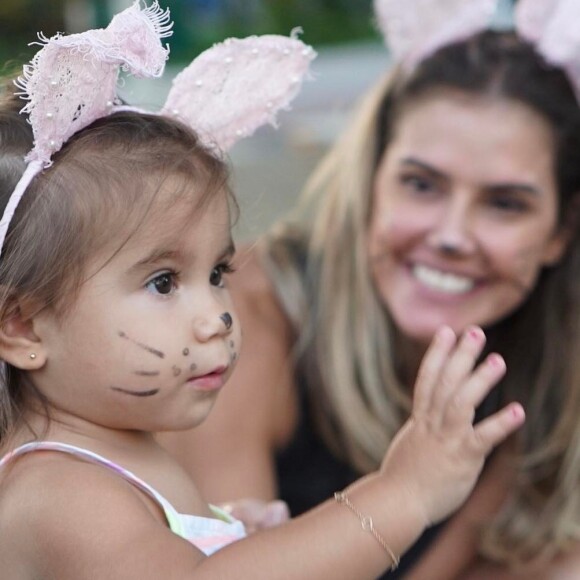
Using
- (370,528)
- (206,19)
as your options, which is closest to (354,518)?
(370,528)

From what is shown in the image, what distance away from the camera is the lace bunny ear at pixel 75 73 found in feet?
5.16

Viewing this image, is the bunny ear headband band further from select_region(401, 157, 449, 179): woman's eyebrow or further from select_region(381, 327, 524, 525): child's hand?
select_region(381, 327, 524, 525): child's hand

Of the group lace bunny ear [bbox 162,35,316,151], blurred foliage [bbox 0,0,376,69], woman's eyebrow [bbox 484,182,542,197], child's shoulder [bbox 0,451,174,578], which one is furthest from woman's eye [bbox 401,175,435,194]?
blurred foliage [bbox 0,0,376,69]

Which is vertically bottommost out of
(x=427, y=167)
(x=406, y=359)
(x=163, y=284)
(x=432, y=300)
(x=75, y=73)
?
(x=406, y=359)

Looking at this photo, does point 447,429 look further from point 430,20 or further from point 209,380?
point 430,20

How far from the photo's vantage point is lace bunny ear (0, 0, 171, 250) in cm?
157

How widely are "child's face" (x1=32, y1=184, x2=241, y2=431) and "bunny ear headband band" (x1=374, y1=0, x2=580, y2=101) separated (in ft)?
4.69

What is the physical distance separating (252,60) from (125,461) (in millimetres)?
650

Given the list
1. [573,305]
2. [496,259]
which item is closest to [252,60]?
[496,259]

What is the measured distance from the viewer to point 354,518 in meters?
1.57

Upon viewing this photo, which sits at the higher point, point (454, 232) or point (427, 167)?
point (427, 167)

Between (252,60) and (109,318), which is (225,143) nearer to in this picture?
(252,60)

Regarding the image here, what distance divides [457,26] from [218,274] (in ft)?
4.80

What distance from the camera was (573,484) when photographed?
9.64ft
